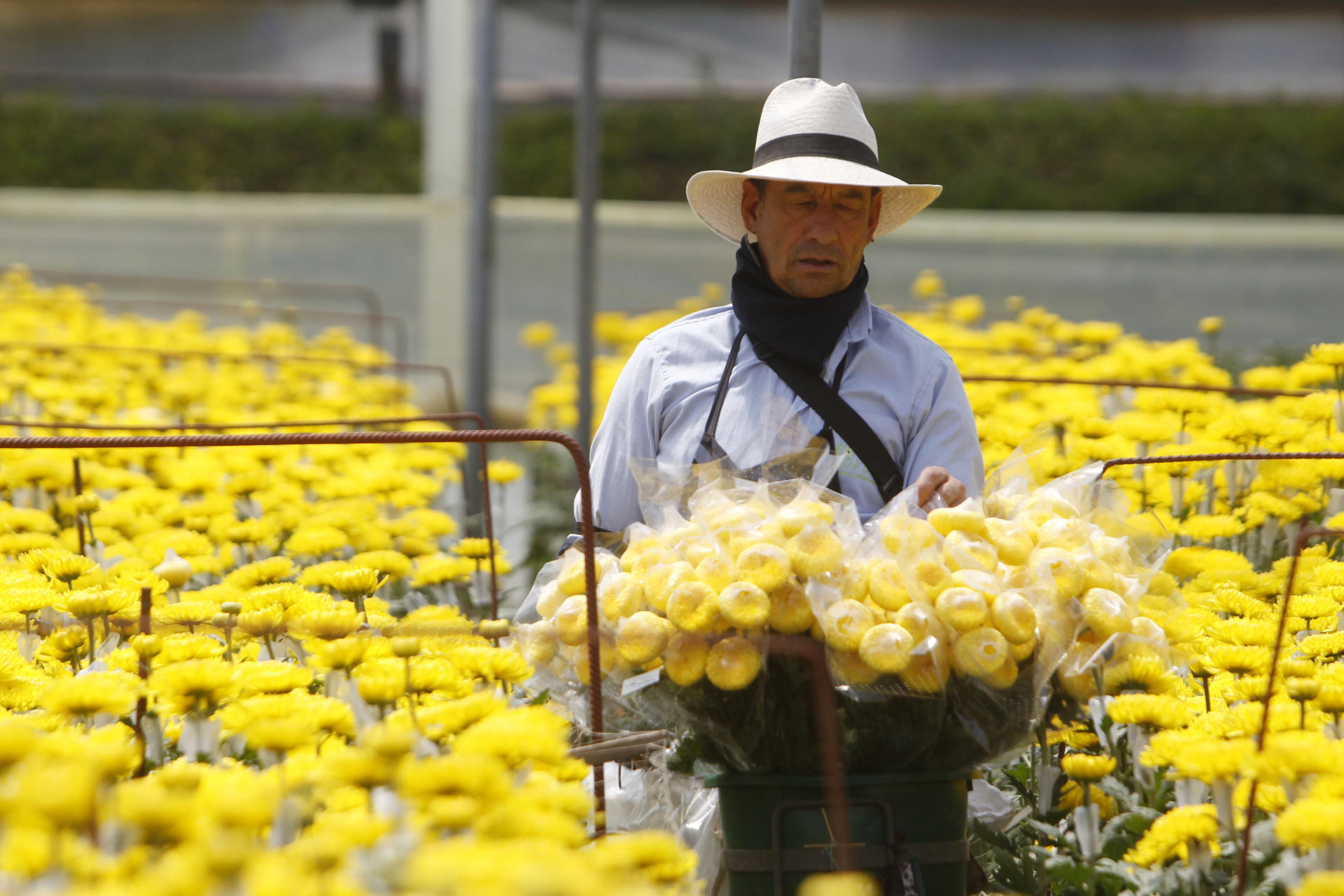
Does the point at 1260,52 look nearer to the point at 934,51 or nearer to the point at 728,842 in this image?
the point at 934,51

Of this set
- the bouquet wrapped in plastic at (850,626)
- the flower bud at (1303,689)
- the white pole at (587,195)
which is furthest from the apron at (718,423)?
the white pole at (587,195)

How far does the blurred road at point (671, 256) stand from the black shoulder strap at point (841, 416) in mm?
5505

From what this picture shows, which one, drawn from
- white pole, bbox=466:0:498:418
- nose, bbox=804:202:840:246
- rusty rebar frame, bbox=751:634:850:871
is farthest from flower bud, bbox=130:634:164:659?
white pole, bbox=466:0:498:418

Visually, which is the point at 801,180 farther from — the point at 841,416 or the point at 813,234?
the point at 841,416

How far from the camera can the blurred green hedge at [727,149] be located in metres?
9.66

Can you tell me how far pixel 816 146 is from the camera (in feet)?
7.26

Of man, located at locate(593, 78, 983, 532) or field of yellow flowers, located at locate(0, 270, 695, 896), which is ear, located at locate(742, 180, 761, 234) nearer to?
man, located at locate(593, 78, 983, 532)

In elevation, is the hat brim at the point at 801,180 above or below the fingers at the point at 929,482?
above

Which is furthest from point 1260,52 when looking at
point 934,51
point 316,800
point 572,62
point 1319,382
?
point 316,800

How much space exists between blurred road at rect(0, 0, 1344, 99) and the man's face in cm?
890

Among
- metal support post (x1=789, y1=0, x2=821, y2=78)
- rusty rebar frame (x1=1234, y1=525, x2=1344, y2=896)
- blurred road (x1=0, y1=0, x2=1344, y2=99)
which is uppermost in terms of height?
blurred road (x1=0, y1=0, x2=1344, y2=99)

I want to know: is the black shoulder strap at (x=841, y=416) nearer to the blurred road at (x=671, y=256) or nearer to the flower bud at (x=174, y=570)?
the flower bud at (x=174, y=570)

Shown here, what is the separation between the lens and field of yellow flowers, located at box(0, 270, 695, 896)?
83cm

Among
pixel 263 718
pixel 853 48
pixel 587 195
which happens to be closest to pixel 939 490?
pixel 263 718
